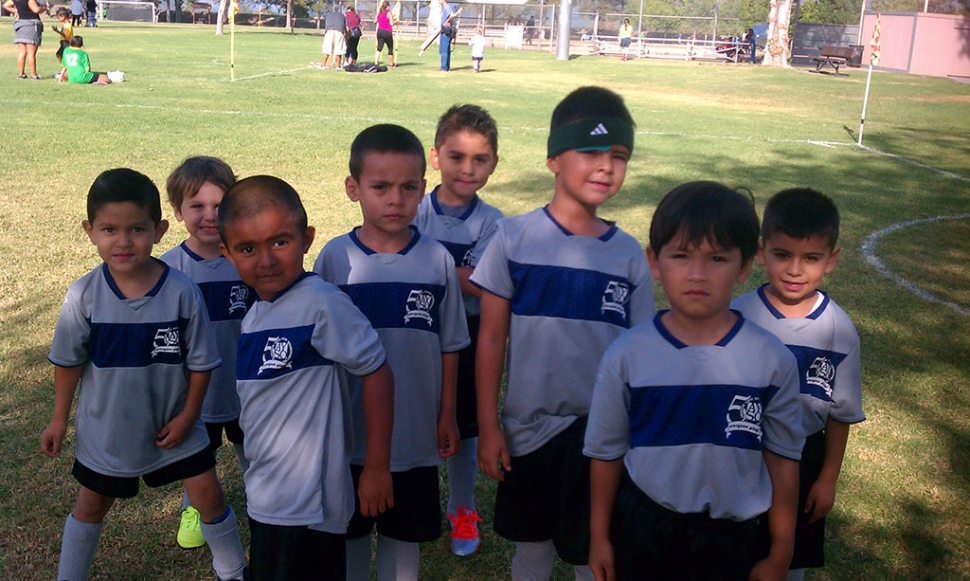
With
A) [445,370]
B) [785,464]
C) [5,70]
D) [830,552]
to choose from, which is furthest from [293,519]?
[5,70]

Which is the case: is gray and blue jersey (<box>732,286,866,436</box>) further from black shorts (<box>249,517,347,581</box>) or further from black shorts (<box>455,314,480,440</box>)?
black shorts (<box>249,517,347,581</box>)

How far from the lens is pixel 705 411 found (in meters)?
2.21

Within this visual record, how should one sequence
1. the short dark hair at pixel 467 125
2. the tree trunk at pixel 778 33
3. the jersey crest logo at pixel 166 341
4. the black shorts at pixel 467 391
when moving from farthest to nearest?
the tree trunk at pixel 778 33 < the short dark hair at pixel 467 125 < the black shorts at pixel 467 391 < the jersey crest logo at pixel 166 341

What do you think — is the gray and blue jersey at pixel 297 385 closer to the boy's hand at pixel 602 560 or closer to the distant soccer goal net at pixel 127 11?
the boy's hand at pixel 602 560

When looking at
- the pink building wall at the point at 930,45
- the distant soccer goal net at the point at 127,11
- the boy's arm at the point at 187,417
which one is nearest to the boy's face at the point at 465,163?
the boy's arm at the point at 187,417

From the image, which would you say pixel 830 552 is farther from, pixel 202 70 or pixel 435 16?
pixel 435 16

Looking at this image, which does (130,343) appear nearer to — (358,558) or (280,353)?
(280,353)

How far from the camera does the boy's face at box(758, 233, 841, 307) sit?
2.73m

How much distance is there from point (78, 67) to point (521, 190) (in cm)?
1315

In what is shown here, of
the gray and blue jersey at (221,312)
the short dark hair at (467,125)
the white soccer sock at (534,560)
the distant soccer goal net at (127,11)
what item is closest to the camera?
the white soccer sock at (534,560)

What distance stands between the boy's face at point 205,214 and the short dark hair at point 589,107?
1.46 metres

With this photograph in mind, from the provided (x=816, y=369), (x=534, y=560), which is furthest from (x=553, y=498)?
(x=816, y=369)

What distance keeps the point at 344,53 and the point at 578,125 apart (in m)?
26.9

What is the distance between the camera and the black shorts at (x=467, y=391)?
3.52m
